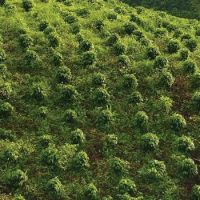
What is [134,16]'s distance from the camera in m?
56.7

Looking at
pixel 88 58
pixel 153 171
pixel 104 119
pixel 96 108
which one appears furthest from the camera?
pixel 88 58

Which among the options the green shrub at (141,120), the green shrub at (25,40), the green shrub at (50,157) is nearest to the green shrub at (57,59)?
the green shrub at (25,40)

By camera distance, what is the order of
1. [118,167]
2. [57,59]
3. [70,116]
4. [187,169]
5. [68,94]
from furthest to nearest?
[57,59] → [68,94] → [70,116] → [187,169] → [118,167]

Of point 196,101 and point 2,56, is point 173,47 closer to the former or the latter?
point 196,101

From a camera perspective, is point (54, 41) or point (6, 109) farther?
point (54, 41)

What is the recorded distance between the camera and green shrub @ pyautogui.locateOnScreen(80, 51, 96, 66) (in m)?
45.8

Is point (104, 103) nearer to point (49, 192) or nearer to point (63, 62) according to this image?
point (63, 62)

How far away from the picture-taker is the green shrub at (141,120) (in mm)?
39812

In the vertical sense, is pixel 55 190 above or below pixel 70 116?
below

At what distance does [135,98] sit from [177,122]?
4.39 m

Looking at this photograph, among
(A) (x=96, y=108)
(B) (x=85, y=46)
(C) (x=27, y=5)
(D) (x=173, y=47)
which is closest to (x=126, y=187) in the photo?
(A) (x=96, y=108)


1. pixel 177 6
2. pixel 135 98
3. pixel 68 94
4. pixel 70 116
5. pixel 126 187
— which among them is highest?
pixel 68 94

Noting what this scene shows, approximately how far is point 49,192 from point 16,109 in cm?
946

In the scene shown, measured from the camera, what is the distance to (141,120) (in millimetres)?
39875
